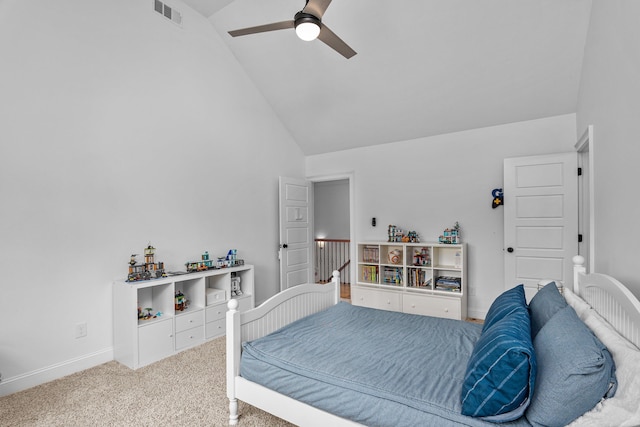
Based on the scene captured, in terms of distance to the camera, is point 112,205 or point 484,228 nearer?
point 112,205

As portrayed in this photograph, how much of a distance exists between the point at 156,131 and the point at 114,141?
18.0 inches

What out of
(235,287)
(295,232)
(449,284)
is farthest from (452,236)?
(235,287)

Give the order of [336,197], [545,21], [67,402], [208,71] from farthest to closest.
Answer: [336,197]
[208,71]
[545,21]
[67,402]

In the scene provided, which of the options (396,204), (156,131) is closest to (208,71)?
(156,131)

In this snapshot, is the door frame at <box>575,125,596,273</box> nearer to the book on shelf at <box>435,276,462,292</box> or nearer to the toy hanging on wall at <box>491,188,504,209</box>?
the toy hanging on wall at <box>491,188,504,209</box>

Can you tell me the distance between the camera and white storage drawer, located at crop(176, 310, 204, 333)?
10.5 ft

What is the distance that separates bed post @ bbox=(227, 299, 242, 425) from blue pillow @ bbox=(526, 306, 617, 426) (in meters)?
1.50

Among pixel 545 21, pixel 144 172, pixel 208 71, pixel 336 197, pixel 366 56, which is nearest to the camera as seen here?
pixel 545 21

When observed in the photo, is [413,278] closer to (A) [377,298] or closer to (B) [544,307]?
(A) [377,298]

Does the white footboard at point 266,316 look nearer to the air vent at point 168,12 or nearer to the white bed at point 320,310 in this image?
the white bed at point 320,310

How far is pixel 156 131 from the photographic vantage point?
11.3 feet

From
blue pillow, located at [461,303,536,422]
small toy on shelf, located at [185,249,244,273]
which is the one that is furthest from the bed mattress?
small toy on shelf, located at [185,249,244,273]

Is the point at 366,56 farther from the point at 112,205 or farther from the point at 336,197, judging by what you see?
the point at 336,197

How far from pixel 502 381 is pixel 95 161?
3.43 m
